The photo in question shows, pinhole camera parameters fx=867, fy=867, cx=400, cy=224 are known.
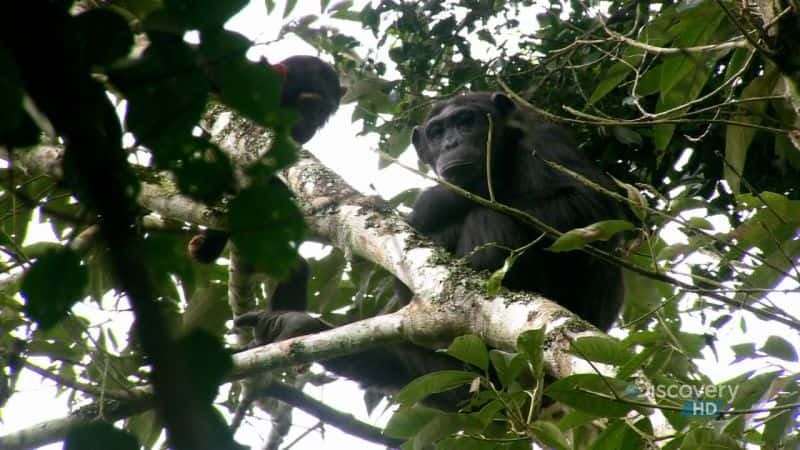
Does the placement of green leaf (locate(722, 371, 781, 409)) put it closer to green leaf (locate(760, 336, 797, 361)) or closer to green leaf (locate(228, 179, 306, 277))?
green leaf (locate(760, 336, 797, 361))

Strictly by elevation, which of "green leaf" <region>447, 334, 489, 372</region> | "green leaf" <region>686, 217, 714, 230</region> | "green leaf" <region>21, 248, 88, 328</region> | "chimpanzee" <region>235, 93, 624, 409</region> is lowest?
"green leaf" <region>21, 248, 88, 328</region>

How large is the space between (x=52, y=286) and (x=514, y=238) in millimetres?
4282

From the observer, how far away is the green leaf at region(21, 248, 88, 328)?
29.5 inches

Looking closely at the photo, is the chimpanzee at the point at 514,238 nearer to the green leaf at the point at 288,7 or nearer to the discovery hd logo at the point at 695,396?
the green leaf at the point at 288,7

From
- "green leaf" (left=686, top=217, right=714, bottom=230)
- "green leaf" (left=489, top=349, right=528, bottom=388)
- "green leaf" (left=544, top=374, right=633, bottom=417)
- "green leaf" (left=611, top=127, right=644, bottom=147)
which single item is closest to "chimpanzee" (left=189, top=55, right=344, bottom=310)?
"green leaf" (left=611, top=127, right=644, bottom=147)

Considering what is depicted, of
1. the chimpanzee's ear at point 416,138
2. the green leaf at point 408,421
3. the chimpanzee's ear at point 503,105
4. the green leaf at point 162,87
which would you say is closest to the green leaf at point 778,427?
the green leaf at point 408,421

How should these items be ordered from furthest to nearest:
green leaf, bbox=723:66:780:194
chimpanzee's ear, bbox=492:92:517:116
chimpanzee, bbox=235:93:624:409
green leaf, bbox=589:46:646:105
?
1. chimpanzee's ear, bbox=492:92:517:116
2. chimpanzee, bbox=235:93:624:409
3. green leaf, bbox=589:46:646:105
4. green leaf, bbox=723:66:780:194

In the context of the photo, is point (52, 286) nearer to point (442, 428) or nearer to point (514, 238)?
point (442, 428)

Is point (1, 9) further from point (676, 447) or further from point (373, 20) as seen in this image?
point (373, 20)

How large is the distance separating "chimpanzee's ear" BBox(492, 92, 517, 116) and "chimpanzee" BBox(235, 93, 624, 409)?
51cm

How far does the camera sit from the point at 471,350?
252 centimetres

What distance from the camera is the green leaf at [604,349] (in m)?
2.37

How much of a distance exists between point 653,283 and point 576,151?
91 cm

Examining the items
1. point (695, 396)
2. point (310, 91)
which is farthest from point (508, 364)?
point (310, 91)
